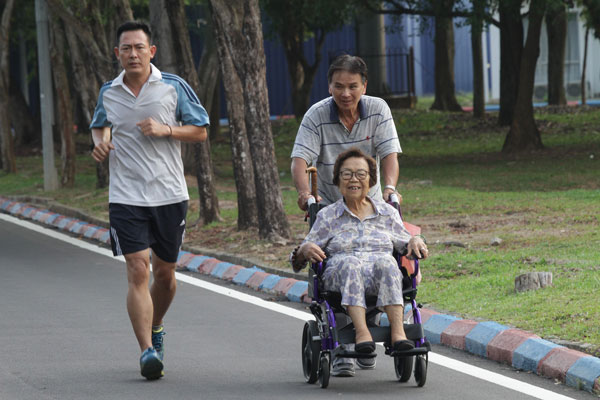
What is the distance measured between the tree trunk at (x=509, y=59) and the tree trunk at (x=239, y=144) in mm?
13349

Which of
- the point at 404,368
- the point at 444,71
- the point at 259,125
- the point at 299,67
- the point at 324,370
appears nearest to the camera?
the point at 324,370

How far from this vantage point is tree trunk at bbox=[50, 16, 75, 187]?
2233 centimetres

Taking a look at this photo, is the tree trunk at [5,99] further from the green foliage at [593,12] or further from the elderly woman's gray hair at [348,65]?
the elderly woman's gray hair at [348,65]

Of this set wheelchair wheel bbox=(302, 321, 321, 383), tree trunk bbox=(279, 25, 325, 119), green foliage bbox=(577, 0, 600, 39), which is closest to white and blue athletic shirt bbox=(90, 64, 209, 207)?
wheelchair wheel bbox=(302, 321, 321, 383)

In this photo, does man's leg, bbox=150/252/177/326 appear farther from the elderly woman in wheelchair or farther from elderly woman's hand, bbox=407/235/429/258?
elderly woman's hand, bbox=407/235/429/258

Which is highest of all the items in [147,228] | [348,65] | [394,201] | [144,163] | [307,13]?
[307,13]

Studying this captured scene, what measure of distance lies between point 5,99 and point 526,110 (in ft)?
40.1

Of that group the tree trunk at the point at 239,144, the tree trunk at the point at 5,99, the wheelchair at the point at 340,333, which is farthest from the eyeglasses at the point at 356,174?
the tree trunk at the point at 5,99

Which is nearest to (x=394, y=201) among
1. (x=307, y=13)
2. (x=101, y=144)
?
(x=101, y=144)

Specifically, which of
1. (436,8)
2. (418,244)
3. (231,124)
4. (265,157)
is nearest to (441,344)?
(418,244)

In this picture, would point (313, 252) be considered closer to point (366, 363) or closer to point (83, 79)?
point (366, 363)

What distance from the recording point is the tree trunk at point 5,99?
26.5 m

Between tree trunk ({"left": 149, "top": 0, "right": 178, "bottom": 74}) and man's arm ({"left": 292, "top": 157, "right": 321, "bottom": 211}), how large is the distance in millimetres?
12615

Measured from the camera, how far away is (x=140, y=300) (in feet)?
22.9
